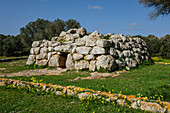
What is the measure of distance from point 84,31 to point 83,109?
18.7 metres

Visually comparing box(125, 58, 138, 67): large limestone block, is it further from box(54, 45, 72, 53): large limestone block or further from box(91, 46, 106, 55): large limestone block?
box(54, 45, 72, 53): large limestone block

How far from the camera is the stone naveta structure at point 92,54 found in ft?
46.4

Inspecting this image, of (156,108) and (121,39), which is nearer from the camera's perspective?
(156,108)

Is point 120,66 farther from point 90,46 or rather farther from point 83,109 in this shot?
point 83,109

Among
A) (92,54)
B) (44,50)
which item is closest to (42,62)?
(44,50)

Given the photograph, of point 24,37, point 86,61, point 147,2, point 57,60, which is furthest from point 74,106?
point 24,37

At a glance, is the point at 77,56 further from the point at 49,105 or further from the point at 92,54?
the point at 49,105

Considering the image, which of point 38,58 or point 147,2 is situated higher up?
point 147,2

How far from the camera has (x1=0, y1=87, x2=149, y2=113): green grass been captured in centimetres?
538

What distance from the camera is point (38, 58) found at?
18.3 m

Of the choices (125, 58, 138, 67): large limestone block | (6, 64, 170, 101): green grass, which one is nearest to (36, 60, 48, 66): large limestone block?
(6, 64, 170, 101): green grass

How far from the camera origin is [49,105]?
19.7 feet

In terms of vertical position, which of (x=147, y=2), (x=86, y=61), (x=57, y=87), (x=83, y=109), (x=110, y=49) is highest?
(x=147, y=2)

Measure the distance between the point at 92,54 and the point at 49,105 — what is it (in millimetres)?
9088
